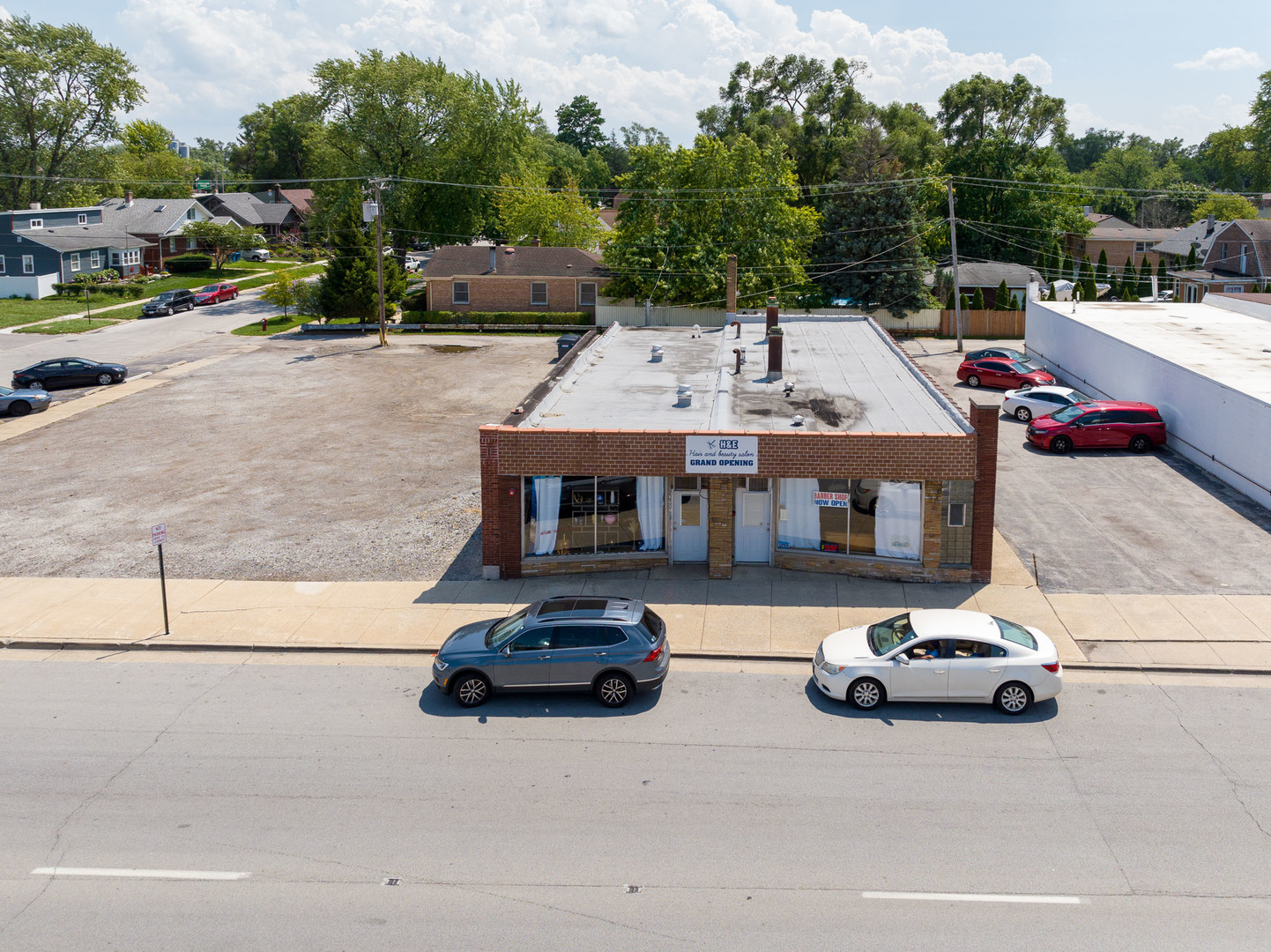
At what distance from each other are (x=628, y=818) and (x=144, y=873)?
563cm

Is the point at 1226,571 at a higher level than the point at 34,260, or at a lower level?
lower

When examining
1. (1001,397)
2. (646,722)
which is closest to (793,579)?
(646,722)

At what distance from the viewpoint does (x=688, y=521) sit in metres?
22.2

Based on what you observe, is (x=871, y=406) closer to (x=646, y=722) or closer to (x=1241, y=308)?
(x=646, y=722)

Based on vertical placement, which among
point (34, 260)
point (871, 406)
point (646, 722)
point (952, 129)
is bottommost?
point (646, 722)

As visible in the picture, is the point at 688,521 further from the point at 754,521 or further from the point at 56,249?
the point at 56,249

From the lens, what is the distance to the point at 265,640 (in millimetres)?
18812

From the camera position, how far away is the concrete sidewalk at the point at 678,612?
1847 cm

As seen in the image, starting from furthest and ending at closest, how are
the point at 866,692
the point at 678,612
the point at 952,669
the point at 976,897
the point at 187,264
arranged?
1. the point at 187,264
2. the point at 678,612
3. the point at 866,692
4. the point at 952,669
5. the point at 976,897

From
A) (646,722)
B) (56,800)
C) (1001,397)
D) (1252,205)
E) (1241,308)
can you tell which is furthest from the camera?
(1252,205)

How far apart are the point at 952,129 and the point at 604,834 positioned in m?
83.5

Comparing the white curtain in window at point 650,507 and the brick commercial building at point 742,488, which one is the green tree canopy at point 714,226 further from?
the white curtain in window at point 650,507

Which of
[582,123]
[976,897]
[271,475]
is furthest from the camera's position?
[582,123]

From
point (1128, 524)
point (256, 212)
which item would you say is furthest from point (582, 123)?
point (1128, 524)
